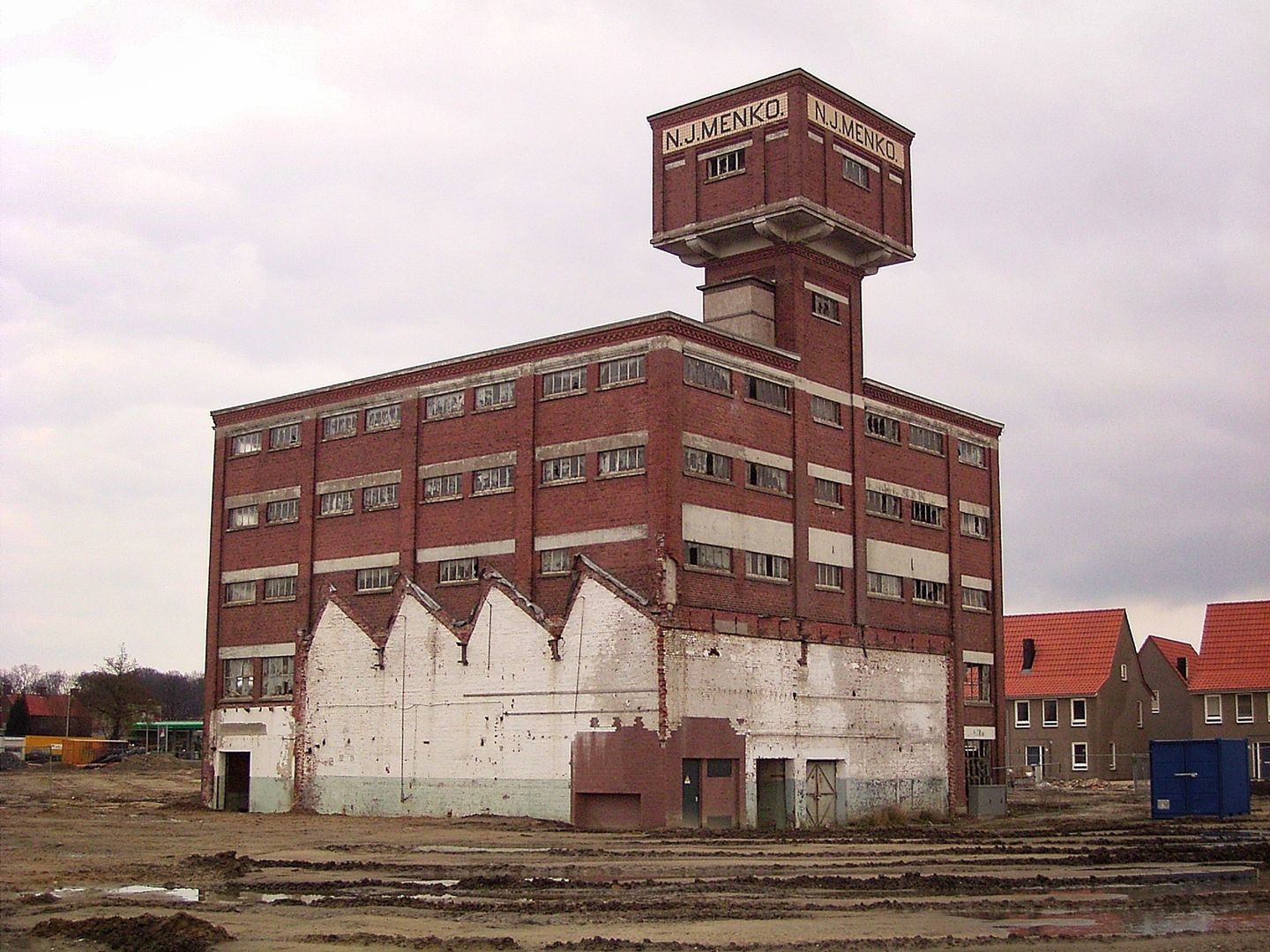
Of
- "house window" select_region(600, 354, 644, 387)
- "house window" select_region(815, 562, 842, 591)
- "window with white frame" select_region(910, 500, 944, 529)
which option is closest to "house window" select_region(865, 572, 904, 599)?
"house window" select_region(815, 562, 842, 591)

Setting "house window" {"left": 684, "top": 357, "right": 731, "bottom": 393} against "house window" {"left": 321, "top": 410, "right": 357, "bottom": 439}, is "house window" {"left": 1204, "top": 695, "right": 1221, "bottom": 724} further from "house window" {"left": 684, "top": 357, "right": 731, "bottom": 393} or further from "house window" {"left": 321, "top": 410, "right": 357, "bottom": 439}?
"house window" {"left": 321, "top": 410, "right": 357, "bottom": 439}

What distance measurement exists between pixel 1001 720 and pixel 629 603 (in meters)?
22.6

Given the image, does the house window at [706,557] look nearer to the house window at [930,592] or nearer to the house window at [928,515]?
the house window at [930,592]

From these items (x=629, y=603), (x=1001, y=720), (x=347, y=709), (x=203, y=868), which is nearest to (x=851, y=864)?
(x=203, y=868)

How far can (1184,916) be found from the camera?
71.5 ft

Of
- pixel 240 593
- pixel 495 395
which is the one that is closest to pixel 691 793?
pixel 495 395

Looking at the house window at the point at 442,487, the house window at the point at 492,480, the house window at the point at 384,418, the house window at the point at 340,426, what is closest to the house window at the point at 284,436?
the house window at the point at 340,426

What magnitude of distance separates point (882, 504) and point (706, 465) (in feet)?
34.7

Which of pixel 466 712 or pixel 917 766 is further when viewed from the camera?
pixel 917 766

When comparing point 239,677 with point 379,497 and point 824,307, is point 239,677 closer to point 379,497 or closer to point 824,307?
point 379,497

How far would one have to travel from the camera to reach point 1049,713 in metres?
80.0

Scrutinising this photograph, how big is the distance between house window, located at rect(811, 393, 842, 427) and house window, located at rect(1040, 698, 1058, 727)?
1357 inches

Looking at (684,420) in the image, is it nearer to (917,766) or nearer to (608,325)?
(608,325)

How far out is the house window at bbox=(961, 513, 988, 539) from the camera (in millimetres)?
58969
